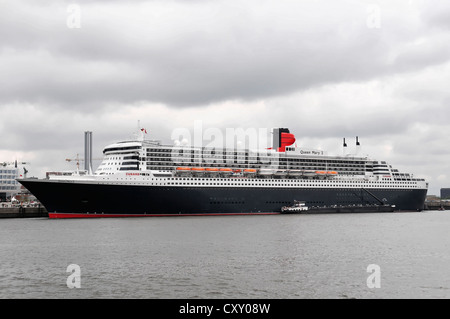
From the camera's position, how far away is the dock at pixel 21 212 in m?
73.4

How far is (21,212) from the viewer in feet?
245

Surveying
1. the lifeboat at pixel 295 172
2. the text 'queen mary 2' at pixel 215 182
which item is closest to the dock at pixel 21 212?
the text 'queen mary 2' at pixel 215 182

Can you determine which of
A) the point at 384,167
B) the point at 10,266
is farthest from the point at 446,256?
the point at 384,167

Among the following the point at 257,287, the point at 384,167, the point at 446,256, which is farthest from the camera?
the point at 384,167

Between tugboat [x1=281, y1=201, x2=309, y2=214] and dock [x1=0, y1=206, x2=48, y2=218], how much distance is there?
35433mm

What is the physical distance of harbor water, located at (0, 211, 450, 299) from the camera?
2089 centimetres

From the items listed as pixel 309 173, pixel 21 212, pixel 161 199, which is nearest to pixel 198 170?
pixel 161 199

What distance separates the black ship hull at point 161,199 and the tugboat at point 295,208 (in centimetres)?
71

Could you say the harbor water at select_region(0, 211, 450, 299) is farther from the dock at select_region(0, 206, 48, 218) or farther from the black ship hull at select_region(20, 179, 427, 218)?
the dock at select_region(0, 206, 48, 218)

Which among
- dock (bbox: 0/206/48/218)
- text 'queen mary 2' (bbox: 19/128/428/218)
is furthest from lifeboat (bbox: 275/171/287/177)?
dock (bbox: 0/206/48/218)

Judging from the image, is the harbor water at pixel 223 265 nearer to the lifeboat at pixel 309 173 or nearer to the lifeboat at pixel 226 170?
the lifeboat at pixel 226 170

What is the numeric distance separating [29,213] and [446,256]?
61.5 meters
